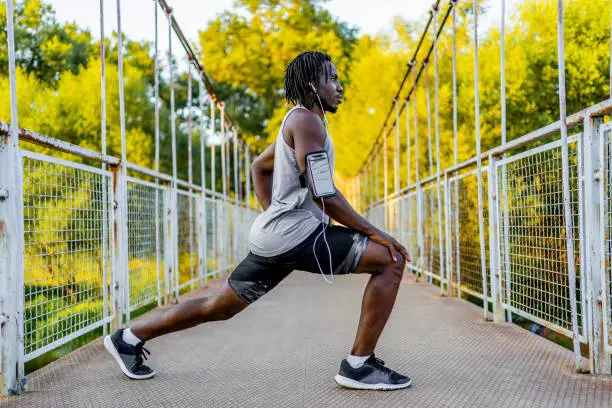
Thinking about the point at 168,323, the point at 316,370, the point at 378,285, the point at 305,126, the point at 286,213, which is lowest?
the point at 316,370

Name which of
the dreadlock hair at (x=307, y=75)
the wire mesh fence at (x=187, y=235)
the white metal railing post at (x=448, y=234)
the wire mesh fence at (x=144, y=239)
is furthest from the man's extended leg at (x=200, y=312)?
the wire mesh fence at (x=187, y=235)

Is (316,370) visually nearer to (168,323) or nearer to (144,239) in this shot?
(168,323)

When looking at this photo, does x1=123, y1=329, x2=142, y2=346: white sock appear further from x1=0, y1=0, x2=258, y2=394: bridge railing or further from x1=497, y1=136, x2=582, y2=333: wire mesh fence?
x1=497, y1=136, x2=582, y2=333: wire mesh fence

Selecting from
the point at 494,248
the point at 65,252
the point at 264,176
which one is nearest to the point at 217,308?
the point at 264,176

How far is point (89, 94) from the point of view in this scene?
22.4 meters

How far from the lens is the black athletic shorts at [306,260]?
283cm

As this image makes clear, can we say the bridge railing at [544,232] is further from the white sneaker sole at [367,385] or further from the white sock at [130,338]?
the white sock at [130,338]

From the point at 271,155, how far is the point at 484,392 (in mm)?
1238

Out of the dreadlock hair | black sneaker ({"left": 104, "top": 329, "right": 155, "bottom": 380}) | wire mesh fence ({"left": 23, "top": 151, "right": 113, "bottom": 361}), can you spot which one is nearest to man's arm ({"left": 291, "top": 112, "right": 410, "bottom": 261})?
the dreadlock hair

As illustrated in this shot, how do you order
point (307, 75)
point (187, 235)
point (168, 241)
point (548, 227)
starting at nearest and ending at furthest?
point (307, 75) < point (548, 227) < point (168, 241) < point (187, 235)

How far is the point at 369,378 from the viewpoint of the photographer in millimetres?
2939

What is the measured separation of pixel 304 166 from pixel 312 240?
29 centimetres

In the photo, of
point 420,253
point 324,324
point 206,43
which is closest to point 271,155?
point 324,324

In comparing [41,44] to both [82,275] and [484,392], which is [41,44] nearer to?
[82,275]
